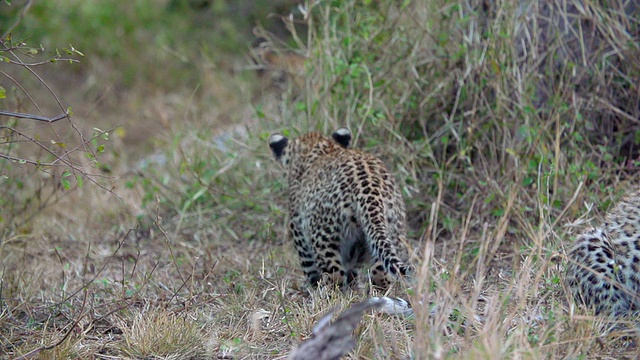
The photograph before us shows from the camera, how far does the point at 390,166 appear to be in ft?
23.9

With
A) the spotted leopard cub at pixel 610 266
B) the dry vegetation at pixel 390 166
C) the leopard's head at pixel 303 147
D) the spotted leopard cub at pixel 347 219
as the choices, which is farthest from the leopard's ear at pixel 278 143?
the spotted leopard cub at pixel 610 266

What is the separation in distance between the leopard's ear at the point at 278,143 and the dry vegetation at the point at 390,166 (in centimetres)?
40

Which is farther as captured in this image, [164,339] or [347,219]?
[347,219]

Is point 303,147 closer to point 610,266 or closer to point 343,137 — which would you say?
point 343,137

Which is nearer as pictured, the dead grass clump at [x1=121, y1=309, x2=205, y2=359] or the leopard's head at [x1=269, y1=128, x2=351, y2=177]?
the dead grass clump at [x1=121, y1=309, x2=205, y2=359]

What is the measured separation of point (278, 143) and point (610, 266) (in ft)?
10.2

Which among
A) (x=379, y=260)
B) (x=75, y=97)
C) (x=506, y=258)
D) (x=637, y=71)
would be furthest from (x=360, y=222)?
(x=75, y=97)

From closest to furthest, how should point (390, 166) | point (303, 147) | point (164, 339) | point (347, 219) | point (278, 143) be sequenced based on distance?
1. point (164, 339)
2. point (347, 219)
3. point (303, 147)
4. point (278, 143)
5. point (390, 166)

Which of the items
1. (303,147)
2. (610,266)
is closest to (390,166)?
(303,147)

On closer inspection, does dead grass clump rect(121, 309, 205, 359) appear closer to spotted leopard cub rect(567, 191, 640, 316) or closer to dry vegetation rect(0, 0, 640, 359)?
dry vegetation rect(0, 0, 640, 359)

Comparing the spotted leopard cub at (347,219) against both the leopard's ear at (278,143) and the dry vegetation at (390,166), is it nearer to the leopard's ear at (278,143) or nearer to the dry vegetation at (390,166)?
the dry vegetation at (390,166)

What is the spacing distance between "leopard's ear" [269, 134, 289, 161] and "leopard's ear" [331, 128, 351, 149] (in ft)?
1.56

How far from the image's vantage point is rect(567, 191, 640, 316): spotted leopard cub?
4.62 metres

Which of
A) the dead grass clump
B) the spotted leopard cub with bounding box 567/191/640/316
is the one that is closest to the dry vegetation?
the dead grass clump
